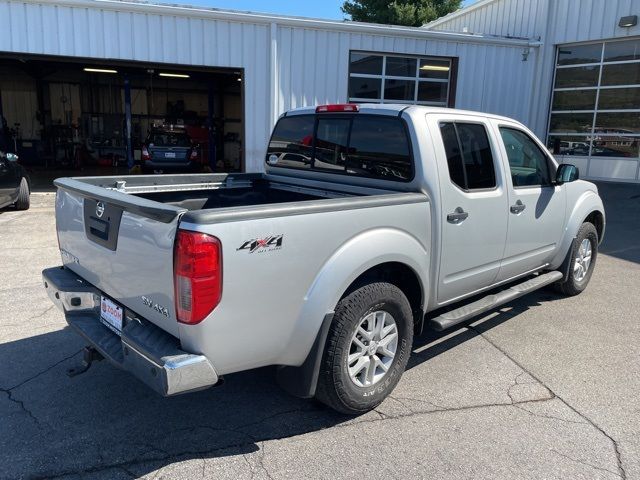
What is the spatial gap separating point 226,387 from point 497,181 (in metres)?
2.69

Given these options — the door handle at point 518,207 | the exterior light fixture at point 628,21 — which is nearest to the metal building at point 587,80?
the exterior light fixture at point 628,21

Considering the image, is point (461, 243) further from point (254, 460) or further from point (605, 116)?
point (605, 116)

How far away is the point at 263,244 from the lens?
2.62 meters

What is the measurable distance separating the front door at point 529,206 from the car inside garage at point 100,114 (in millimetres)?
16864

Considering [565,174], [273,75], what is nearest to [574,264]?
[565,174]

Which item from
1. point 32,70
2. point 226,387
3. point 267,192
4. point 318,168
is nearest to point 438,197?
point 318,168

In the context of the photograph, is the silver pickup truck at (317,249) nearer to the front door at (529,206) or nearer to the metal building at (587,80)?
the front door at (529,206)

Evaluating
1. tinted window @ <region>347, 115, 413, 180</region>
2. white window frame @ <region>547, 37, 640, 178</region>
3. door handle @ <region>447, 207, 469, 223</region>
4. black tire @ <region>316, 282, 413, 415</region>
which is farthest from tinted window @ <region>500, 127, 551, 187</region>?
white window frame @ <region>547, 37, 640, 178</region>

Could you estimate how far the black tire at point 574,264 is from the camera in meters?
5.51

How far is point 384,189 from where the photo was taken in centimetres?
384

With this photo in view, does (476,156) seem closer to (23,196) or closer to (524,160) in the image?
(524,160)

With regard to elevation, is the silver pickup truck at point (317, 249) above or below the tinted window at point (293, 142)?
below

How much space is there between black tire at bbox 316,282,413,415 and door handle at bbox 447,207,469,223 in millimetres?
713

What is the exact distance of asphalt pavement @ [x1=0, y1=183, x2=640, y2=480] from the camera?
9.37 feet
